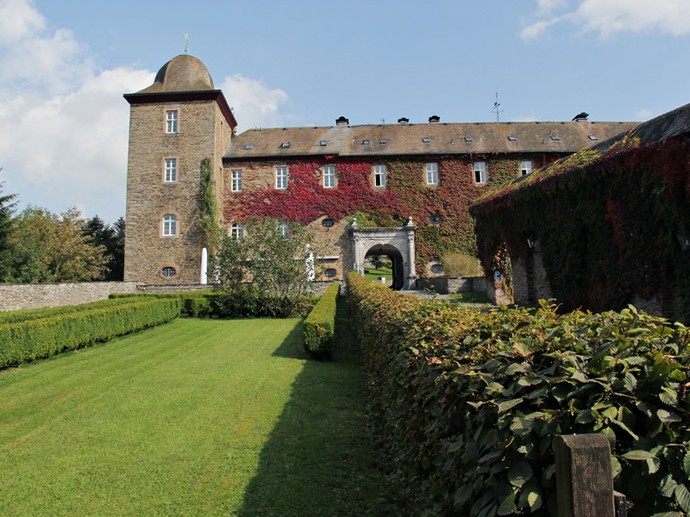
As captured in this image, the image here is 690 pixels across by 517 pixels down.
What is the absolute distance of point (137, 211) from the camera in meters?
30.8

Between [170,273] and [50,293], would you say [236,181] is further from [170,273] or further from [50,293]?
[50,293]

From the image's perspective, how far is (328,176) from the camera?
3275 centimetres

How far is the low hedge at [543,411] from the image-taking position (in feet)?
5.07

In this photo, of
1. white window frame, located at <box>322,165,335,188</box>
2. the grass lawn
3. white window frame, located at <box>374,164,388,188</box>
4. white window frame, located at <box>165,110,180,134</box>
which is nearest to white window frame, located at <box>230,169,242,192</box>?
white window frame, located at <box>165,110,180,134</box>

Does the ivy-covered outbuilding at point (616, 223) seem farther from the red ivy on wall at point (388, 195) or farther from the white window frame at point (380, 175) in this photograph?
the white window frame at point (380, 175)

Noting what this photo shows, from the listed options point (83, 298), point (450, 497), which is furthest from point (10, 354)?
point (83, 298)

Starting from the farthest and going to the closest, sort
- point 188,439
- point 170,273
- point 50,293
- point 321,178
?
1. point 321,178
2. point 170,273
3. point 50,293
4. point 188,439

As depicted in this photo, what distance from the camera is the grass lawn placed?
441 cm

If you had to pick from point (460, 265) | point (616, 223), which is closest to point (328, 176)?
point (460, 265)

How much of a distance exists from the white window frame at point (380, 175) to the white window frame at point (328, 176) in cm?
298

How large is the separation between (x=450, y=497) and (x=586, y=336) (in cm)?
104

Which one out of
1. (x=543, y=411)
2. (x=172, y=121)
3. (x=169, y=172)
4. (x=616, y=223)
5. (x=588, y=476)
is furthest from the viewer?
(x=172, y=121)

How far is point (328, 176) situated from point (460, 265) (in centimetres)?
1085

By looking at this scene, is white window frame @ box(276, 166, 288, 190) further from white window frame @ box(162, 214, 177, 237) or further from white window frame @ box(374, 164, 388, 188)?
white window frame @ box(162, 214, 177, 237)
